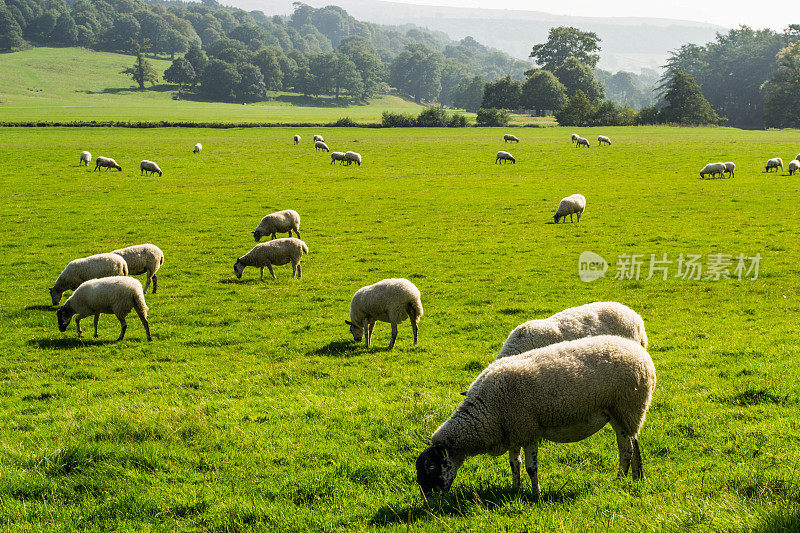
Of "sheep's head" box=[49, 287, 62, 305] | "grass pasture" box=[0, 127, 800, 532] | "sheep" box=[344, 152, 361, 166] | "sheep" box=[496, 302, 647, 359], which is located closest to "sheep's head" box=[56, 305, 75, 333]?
"grass pasture" box=[0, 127, 800, 532]

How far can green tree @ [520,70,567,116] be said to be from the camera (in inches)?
4828

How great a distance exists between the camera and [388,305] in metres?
13.4

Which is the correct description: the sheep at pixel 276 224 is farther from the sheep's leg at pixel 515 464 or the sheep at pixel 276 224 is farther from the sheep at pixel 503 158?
the sheep at pixel 503 158

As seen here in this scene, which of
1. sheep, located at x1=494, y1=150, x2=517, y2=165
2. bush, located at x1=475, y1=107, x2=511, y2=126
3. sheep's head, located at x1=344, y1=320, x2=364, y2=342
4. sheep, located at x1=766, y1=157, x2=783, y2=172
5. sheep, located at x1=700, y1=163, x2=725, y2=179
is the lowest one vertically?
sheep's head, located at x1=344, y1=320, x2=364, y2=342

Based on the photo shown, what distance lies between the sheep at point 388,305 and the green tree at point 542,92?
120 meters

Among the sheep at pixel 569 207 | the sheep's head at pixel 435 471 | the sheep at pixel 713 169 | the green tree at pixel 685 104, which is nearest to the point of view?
the sheep's head at pixel 435 471

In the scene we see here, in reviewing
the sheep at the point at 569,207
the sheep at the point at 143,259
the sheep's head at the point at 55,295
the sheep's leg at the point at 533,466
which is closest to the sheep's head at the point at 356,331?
the sheep's leg at the point at 533,466

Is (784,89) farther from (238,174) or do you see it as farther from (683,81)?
(238,174)

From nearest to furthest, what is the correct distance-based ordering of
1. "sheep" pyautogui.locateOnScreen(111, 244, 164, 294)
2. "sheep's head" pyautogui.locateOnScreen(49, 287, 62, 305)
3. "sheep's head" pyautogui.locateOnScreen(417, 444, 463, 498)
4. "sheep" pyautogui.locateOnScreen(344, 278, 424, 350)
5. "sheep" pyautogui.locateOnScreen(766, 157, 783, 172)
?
"sheep's head" pyautogui.locateOnScreen(417, 444, 463, 498) < "sheep" pyautogui.locateOnScreen(344, 278, 424, 350) < "sheep's head" pyautogui.locateOnScreen(49, 287, 62, 305) < "sheep" pyautogui.locateOnScreen(111, 244, 164, 294) < "sheep" pyautogui.locateOnScreen(766, 157, 783, 172)

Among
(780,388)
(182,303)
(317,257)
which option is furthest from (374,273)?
(780,388)

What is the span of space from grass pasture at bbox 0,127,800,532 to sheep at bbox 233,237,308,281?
679mm

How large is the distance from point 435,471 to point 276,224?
21.2 m

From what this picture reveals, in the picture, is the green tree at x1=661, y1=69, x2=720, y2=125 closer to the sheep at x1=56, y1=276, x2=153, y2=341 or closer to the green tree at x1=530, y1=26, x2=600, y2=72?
the green tree at x1=530, y1=26, x2=600, y2=72

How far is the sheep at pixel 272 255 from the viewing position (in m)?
20.9
